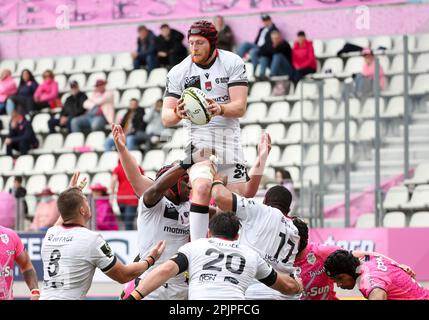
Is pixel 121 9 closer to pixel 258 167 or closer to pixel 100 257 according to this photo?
pixel 258 167

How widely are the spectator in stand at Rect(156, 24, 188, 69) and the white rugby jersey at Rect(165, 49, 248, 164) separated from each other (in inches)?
514

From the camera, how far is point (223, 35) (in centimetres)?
2448

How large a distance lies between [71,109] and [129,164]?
14.0 m

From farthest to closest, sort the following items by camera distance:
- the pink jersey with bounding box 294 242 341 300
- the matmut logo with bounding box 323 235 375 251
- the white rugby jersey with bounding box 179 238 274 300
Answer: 1. the matmut logo with bounding box 323 235 375 251
2. the pink jersey with bounding box 294 242 341 300
3. the white rugby jersey with bounding box 179 238 274 300

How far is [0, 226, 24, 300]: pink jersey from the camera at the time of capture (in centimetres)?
1208

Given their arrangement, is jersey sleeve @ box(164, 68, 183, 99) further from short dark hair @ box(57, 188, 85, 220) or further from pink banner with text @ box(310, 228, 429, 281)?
pink banner with text @ box(310, 228, 429, 281)

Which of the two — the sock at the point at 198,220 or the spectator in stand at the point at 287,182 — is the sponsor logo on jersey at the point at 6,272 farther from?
the spectator in stand at the point at 287,182

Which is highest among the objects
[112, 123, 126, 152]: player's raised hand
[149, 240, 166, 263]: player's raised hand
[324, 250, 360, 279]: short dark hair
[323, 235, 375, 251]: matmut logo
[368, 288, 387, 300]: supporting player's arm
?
[112, 123, 126, 152]: player's raised hand

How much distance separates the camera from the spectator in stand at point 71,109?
2566cm

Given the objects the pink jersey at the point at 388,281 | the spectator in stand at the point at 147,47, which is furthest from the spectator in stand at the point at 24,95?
the pink jersey at the point at 388,281

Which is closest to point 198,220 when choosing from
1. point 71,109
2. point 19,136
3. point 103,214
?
point 103,214

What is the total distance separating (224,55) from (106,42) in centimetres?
1671

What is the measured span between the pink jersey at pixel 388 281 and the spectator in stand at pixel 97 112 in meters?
14.0

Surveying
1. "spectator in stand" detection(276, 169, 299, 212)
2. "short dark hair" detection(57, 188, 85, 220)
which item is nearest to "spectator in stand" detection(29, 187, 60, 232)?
"spectator in stand" detection(276, 169, 299, 212)
